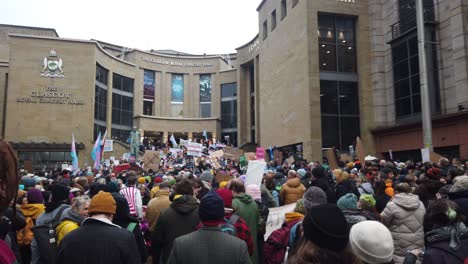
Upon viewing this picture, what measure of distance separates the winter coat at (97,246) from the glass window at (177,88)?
56.2 meters

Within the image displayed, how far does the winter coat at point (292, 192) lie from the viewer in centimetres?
775

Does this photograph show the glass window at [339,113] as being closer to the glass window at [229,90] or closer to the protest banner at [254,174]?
the protest banner at [254,174]

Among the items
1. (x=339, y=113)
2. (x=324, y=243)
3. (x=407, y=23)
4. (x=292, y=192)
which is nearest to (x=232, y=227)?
(x=324, y=243)

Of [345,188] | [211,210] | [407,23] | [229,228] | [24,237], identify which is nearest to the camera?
[211,210]

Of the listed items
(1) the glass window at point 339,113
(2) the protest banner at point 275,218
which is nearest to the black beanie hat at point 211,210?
(2) the protest banner at point 275,218

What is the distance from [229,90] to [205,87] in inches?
164

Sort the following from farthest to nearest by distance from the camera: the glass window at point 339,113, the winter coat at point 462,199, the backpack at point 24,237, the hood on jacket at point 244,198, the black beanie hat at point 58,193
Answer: the glass window at point 339,113 → the backpack at point 24,237 → the hood on jacket at point 244,198 → the black beanie hat at point 58,193 → the winter coat at point 462,199

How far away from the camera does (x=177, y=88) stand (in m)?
59.2

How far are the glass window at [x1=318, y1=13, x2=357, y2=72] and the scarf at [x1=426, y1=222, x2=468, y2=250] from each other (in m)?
25.8

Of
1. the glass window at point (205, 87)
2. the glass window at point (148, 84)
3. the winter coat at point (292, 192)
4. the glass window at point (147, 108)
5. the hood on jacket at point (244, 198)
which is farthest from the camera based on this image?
the glass window at point (205, 87)

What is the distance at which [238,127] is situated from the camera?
52188 millimetres

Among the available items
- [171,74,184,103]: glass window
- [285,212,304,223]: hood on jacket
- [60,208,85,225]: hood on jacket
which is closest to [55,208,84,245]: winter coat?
[60,208,85,225]: hood on jacket

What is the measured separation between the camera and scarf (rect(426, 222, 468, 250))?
3.47m

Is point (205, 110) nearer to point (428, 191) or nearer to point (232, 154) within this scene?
point (232, 154)
